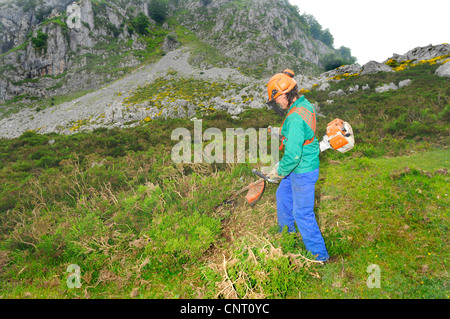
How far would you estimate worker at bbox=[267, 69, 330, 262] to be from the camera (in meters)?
3.02

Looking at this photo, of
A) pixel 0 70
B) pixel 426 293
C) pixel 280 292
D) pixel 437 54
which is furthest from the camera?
pixel 0 70

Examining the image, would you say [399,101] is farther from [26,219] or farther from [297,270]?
[26,219]

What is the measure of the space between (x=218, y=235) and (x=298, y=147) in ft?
6.54

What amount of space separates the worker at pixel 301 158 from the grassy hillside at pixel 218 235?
10.5 inches

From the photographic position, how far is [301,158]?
126 inches

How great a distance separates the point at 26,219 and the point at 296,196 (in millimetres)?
5586

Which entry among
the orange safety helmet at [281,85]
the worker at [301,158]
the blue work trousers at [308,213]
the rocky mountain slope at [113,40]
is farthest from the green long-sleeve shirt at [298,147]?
the rocky mountain slope at [113,40]

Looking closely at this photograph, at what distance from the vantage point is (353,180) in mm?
5332

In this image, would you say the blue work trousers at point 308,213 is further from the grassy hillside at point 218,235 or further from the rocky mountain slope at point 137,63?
the rocky mountain slope at point 137,63

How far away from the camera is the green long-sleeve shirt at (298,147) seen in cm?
301

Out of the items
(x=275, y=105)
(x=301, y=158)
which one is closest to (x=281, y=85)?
(x=275, y=105)

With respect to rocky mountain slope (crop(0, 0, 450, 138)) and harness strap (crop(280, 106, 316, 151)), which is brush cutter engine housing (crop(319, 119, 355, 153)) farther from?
rocky mountain slope (crop(0, 0, 450, 138))

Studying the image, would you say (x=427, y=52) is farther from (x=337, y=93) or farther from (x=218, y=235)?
(x=218, y=235)
